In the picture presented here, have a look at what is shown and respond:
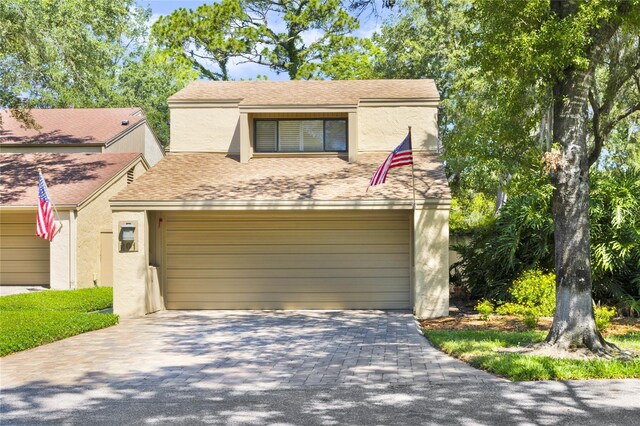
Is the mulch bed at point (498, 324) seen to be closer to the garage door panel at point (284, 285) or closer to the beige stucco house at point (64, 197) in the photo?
the garage door panel at point (284, 285)

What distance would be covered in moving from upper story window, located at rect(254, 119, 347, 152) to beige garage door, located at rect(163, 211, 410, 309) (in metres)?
2.88

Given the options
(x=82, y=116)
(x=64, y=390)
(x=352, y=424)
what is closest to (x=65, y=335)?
(x=64, y=390)

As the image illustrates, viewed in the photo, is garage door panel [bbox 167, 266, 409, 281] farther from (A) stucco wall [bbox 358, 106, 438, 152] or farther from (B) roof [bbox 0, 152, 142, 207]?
(B) roof [bbox 0, 152, 142, 207]

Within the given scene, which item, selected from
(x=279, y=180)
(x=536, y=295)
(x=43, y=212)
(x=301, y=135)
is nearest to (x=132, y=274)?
(x=279, y=180)

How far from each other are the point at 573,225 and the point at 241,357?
488 cm

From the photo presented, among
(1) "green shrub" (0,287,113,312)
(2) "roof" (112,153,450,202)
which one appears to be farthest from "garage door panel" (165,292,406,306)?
(2) "roof" (112,153,450,202)

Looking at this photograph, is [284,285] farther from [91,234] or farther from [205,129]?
[91,234]

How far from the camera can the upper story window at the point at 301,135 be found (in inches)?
741

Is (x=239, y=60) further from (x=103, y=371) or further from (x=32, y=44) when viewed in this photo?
(x=103, y=371)

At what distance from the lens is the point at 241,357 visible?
10.0m

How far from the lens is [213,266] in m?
16.8

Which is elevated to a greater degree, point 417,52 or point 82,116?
point 417,52

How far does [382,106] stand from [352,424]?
530 inches

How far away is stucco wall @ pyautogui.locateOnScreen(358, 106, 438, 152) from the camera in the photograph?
18.8 metres
